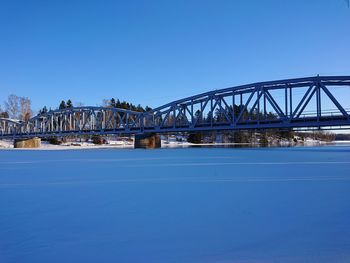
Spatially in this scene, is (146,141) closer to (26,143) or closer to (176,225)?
(26,143)

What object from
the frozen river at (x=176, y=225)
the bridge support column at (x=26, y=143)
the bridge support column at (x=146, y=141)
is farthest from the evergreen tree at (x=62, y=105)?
the frozen river at (x=176, y=225)

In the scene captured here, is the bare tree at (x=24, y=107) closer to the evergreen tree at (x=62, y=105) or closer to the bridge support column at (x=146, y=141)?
the evergreen tree at (x=62, y=105)

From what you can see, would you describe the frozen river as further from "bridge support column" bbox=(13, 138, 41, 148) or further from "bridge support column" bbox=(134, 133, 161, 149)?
"bridge support column" bbox=(13, 138, 41, 148)

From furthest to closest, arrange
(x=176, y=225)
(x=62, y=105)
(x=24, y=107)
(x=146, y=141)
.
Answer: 1. (x=62, y=105)
2. (x=24, y=107)
3. (x=146, y=141)
4. (x=176, y=225)

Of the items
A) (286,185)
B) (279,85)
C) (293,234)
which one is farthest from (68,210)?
(279,85)

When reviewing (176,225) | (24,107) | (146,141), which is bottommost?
(146,141)

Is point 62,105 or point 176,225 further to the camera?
point 62,105

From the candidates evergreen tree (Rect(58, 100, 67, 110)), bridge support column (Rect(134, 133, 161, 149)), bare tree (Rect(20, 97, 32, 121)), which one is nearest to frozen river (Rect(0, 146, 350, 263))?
bridge support column (Rect(134, 133, 161, 149))

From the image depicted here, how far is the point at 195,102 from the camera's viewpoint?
6134cm

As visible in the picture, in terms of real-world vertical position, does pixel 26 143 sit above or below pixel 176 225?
below

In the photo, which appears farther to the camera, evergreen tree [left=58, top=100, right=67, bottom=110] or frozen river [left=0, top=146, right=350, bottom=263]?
evergreen tree [left=58, top=100, right=67, bottom=110]

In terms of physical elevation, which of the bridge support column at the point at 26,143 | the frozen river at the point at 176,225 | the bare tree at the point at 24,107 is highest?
the bare tree at the point at 24,107

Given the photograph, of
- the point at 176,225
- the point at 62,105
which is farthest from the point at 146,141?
the point at 62,105

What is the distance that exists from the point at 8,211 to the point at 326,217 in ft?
21.0
